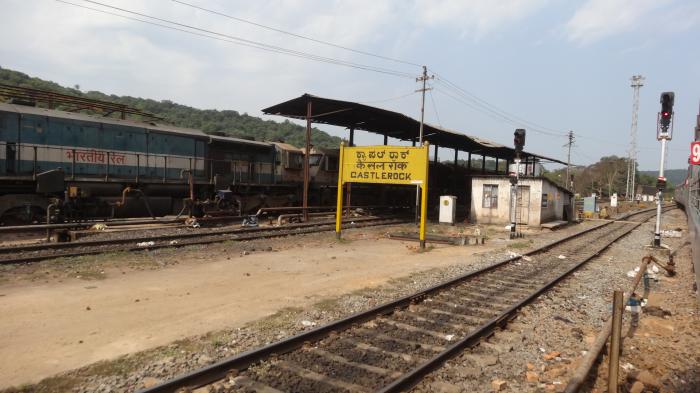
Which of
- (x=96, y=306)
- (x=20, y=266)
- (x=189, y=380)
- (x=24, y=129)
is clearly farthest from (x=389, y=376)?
(x=24, y=129)

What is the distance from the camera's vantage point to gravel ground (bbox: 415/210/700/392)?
14.0ft

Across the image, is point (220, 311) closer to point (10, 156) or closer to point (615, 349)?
point (615, 349)

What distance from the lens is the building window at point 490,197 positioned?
23047 millimetres

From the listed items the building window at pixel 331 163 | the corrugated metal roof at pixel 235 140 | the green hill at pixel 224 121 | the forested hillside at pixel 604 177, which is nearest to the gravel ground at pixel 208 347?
the corrugated metal roof at pixel 235 140

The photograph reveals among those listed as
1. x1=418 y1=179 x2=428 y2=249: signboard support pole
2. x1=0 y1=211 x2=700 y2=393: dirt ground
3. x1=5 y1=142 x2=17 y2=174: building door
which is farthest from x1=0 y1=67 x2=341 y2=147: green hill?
x1=0 y1=211 x2=700 y2=393: dirt ground

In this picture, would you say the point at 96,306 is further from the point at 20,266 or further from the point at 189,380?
the point at 20,266

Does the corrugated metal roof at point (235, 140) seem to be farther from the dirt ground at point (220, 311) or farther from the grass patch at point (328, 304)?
the grass patch at point (328, 304)

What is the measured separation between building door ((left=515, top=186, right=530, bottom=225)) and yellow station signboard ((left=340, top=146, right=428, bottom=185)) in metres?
12.0

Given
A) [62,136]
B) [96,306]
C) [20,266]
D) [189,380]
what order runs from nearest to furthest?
1. [189,380]
2. [96,306]
3. [20,266]
4. [62,136]

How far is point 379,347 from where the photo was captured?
5.01 meters

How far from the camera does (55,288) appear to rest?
7340 millimetres

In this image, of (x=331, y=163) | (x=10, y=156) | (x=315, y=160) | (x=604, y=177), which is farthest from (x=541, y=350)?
(x=604, y=177)

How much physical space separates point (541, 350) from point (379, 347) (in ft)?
6.77

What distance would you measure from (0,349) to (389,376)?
4.35 meters
